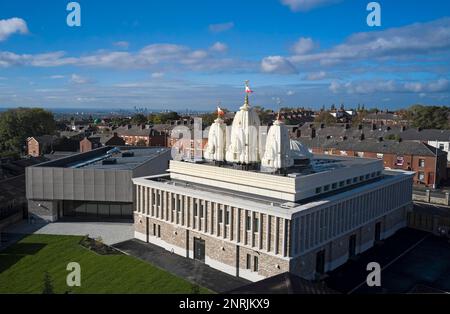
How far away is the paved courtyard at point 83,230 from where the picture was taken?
1683 inches

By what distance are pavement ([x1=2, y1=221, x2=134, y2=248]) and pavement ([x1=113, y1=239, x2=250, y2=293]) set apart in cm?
258

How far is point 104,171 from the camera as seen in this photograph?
4706cm

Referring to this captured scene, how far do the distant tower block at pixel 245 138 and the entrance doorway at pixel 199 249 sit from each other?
27.9 feet

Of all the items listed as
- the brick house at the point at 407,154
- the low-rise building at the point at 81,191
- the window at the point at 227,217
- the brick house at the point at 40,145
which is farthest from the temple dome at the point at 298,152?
the brick house at the point at 40,145

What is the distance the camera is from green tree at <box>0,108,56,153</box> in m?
100

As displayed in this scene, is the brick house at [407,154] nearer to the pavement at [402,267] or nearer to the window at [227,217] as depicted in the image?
the pavement at [402,267]

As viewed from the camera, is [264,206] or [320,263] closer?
[264,206]

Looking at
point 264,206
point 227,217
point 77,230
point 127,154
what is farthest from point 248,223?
point 127,154

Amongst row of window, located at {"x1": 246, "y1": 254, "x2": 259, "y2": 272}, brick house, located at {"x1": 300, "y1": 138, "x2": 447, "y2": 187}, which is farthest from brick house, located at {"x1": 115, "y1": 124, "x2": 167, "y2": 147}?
row of window, located at {"x1": 246, "y1": 254, "x2": 259, "y2": 272}

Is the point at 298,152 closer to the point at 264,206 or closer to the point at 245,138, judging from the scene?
the point at 245,138

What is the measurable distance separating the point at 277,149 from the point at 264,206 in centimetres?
763

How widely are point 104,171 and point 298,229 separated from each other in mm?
25842

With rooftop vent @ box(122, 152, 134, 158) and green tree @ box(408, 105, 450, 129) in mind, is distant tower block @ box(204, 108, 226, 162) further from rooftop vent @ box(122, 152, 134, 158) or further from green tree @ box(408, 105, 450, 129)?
green tree @ box(408, 105, 450, 129)

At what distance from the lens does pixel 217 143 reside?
41.8 metres
